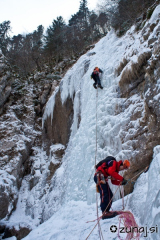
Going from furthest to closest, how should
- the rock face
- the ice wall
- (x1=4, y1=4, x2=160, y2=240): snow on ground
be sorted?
the ice wall
the rock face
(x1=4, y1=4, x2=160, y2=240): snow on ground

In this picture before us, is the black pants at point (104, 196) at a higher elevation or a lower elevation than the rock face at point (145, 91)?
lower

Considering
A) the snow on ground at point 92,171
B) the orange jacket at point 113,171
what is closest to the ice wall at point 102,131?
the snow on ground at point 92,171

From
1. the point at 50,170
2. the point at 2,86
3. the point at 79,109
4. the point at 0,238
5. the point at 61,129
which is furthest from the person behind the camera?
the point at 2,86

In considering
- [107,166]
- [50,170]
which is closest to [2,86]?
[50,170]

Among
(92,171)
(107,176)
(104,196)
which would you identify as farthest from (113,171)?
(92,171)

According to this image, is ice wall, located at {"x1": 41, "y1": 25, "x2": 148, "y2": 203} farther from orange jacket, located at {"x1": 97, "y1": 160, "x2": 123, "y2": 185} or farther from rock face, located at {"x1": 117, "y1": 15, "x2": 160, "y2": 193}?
orange jacket, located at {"x1": 97, "y1": 160, "x2": 123, "y2": 185}

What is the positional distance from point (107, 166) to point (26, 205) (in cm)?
756

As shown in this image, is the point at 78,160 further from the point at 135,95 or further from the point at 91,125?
the point at 135,95

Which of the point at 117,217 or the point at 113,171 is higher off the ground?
the point at 113,171

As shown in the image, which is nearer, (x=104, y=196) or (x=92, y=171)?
(x=104, y=196)

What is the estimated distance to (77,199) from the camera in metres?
5.00

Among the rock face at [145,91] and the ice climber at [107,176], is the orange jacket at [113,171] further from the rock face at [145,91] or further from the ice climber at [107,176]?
the rock face at [145,91]

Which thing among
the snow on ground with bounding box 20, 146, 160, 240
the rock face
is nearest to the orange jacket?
Result: the snow on ground with bounding box 20, 146, 160, 240

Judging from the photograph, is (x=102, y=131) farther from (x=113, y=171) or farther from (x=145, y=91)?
(x=113, y=171)
